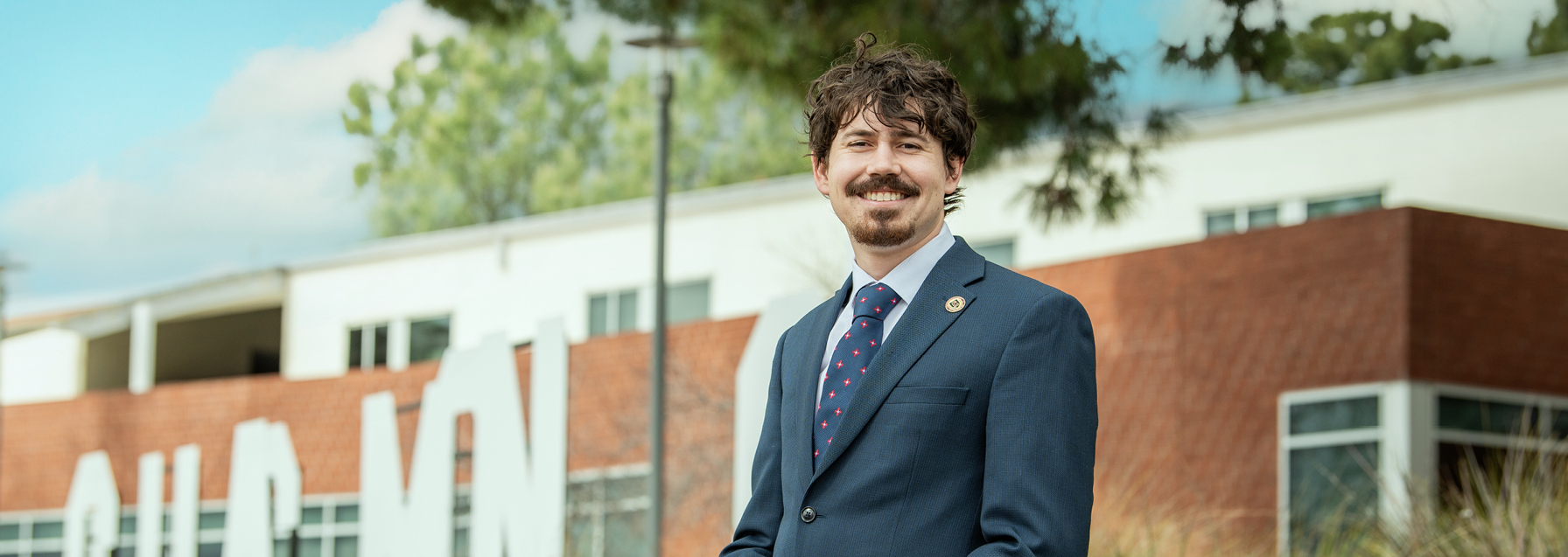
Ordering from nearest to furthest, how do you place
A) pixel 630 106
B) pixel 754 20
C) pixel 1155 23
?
pixel 1155 23
pixel 754 20
pixel 630 106

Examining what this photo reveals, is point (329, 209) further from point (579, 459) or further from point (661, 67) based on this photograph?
point (661, 67)

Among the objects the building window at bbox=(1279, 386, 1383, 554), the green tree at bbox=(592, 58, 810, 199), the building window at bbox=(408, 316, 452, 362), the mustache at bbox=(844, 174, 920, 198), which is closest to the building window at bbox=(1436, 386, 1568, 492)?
the building window at bbox=(1279, 386, 1383, 554)

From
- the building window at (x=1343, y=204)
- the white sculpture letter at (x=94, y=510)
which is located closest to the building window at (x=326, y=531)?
the white sculpture letter at (x=94, y=510)

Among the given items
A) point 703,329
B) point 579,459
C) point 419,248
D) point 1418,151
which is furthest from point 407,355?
point 1418,151

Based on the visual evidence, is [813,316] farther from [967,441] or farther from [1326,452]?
[1326,452]

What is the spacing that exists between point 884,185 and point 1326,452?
35.4 ft

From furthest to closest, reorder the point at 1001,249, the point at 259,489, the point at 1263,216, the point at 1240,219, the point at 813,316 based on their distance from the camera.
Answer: the point at 259,489 < the point at 1001,249 < the point at 1240,219 < the point at 1263,216 < the point at 813,316

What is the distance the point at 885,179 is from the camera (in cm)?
231

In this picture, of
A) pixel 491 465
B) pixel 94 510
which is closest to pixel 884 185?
pixel 491 465

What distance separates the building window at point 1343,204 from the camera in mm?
15016

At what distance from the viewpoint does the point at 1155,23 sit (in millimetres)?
7621

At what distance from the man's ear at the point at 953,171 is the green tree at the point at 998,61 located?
19.1 feet

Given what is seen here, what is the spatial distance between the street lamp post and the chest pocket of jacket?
9.31m

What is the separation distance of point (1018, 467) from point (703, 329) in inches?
616
